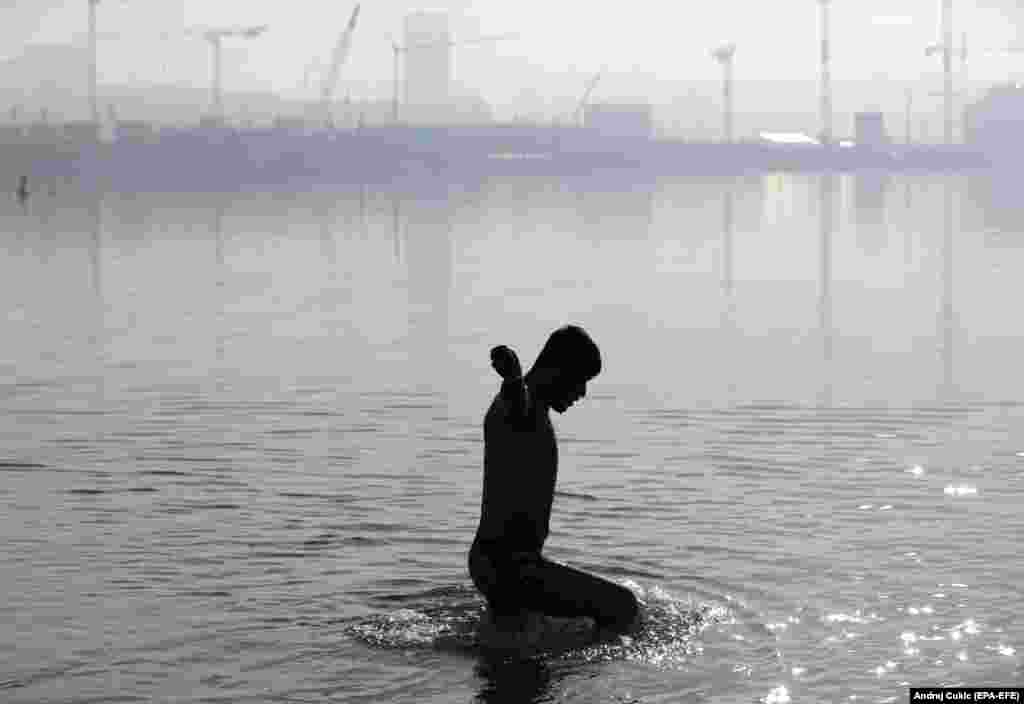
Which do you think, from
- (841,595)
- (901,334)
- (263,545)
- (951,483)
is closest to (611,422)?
(951,483)

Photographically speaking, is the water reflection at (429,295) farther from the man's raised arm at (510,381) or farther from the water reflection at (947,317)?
the man's raised arm at (510,381)

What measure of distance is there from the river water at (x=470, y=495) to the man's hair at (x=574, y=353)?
2.49 m

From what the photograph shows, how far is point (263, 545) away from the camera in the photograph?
906 inches

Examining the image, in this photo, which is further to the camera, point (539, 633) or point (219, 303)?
point (219, 303)

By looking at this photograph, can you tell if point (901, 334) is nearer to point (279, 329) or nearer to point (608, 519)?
point (279, 329)

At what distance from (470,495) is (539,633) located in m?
8.11

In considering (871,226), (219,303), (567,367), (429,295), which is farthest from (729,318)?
(871,226)

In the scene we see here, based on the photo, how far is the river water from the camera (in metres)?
17.7

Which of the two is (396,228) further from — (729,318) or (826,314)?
(729,318)

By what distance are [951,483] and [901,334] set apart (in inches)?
977

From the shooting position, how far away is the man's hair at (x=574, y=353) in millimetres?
16969

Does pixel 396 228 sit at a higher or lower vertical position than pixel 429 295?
higher

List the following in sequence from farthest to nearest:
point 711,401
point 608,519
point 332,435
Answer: point 711,401
point 332,435
point 608,519

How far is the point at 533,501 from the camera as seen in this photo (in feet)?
57.1
